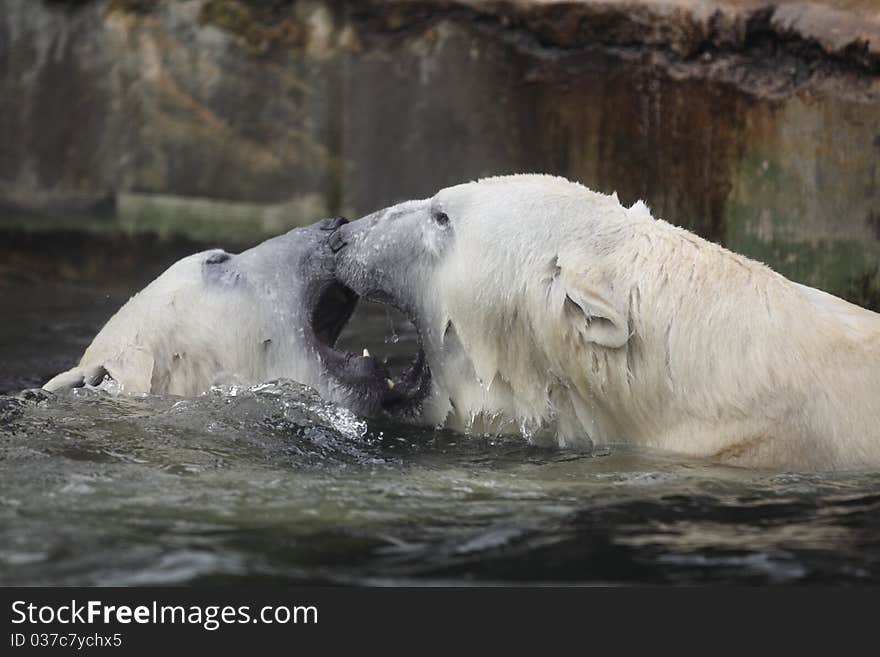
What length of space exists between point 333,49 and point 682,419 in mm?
4481

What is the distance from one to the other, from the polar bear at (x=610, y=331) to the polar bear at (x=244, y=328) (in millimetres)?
229

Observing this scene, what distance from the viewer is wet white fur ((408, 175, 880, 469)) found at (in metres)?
3.88

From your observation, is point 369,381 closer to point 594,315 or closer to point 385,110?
point 594,315

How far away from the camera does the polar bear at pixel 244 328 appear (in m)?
4.65

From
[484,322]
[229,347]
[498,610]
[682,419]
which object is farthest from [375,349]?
[498,610]

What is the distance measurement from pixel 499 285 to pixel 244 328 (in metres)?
1.02

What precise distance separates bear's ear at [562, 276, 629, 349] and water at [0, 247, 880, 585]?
384 millimetres

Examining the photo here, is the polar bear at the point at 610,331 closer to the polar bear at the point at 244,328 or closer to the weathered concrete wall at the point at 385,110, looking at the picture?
the polar bear at the point at 244,328

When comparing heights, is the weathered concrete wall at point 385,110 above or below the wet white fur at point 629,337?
above

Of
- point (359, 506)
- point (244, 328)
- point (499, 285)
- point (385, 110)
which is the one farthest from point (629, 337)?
point (385, 110)

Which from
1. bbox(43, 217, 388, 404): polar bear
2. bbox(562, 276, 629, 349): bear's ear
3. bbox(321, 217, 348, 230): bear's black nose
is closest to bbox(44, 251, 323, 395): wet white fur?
bbox(43, 217, 388, 404): polar bear

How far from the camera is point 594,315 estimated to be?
3975 millimetres

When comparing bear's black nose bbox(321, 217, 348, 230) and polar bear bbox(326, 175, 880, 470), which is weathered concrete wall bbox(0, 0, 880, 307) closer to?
polar bear bbox(326, 175, 880, 470)

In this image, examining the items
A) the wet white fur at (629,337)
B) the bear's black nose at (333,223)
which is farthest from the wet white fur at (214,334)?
the wet white fur at (629,337)
